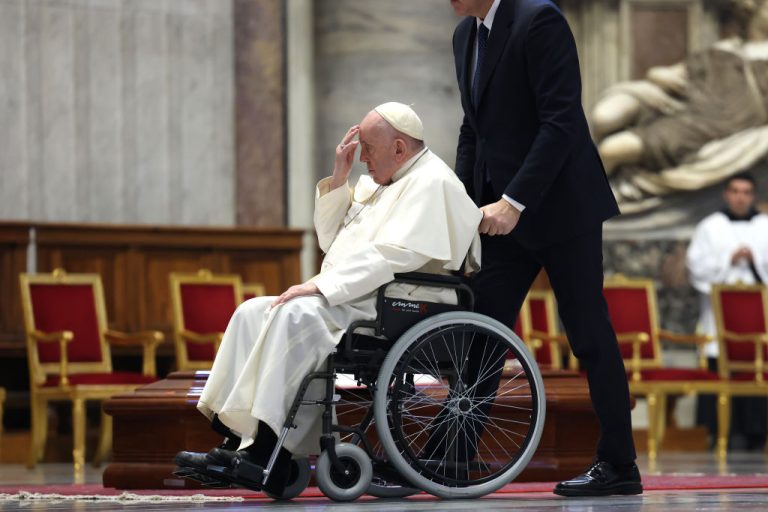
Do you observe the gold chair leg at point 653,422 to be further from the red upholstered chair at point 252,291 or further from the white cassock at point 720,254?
the red upholstered chair at point 252,291

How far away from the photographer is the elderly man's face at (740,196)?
376 inches

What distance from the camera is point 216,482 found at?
139 inches

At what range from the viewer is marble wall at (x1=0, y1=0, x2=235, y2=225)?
9.12 m

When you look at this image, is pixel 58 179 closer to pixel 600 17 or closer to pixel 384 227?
pixel 600 17

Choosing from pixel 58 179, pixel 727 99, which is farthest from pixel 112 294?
pixel 727 99

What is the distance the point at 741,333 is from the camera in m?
8.39

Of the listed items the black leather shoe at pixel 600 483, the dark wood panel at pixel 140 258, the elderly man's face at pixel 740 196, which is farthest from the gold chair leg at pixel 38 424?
the elderly man's face at pixel 740 196

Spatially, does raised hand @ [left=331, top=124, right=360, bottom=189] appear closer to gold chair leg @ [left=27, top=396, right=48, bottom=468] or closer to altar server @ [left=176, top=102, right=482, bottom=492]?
altar server @ [left=176, top=102, right=482, bottom=492]

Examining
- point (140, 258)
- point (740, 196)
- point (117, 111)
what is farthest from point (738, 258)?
point (117, 111)

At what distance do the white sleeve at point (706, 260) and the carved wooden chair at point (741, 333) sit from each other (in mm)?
1026

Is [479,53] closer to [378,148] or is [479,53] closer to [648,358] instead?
[378,148]

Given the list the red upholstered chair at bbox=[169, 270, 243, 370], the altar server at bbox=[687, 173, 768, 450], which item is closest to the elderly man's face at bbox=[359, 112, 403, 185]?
the red upholstered chair at bbox=[169, 270, 243, 370]

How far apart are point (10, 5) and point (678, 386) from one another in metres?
4.75

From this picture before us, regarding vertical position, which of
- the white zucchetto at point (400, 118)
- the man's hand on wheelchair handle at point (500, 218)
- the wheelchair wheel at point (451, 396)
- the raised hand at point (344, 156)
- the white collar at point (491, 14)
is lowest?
the wheelchair wheel at point (451, 396)
